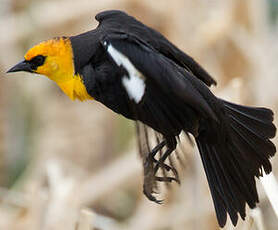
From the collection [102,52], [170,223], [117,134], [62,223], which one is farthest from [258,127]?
[117,134]

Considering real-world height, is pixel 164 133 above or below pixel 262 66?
below

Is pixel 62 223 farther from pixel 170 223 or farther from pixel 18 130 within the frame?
pixel 18 130

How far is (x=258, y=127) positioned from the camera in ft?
8.64

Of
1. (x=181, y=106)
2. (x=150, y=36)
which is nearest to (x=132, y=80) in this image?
(x=181, y=106)

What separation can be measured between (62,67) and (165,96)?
0.45m

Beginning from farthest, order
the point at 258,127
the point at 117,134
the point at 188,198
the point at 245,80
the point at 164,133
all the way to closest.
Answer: the point at 117,134, the point at 245,80, the point at 188,198, the point at 258,127, the point at 164,133

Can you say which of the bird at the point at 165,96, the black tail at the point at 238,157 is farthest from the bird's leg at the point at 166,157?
the black tail at the point at 238,157

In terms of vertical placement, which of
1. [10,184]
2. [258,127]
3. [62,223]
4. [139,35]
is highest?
[10,184]

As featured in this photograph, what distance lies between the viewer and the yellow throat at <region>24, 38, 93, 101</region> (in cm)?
252

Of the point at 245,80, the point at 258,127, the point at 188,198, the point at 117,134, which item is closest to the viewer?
the point at 258,127

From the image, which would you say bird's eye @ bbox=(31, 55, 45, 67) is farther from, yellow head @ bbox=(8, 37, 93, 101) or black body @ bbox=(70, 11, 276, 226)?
black body @ bbox=(70, 11, 276, 226)

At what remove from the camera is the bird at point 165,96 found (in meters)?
2.31

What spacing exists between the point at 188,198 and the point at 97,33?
1.26m

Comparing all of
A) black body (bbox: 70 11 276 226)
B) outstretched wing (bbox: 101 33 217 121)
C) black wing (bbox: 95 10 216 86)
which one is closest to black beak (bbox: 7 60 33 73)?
black body (bbox: 70 11 276 226)
